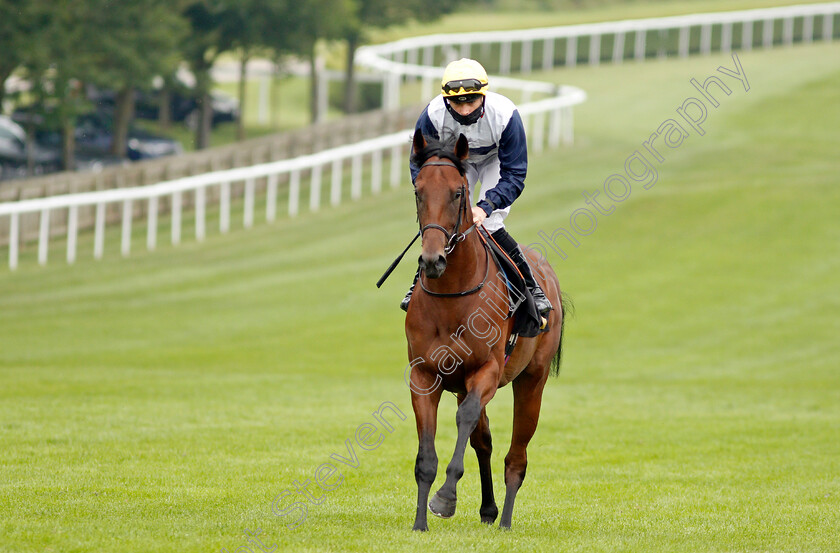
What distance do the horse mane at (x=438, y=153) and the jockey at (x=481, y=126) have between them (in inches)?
10.1

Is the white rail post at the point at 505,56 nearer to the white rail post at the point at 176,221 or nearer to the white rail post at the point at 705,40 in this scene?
the white rail post at the point at 705,40

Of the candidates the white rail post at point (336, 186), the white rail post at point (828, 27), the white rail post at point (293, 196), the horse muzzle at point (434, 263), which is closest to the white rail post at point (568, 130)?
the white rail post at point (336, 186)

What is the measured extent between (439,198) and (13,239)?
14681 millimetres

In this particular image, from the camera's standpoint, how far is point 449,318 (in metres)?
6.38

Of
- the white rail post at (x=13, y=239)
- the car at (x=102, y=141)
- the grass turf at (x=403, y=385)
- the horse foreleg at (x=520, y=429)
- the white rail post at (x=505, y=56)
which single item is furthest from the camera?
the white rail post at (x=505, y=56)

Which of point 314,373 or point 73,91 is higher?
point 73,91

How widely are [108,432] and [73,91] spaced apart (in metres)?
20.2

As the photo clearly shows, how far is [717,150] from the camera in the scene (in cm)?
3134

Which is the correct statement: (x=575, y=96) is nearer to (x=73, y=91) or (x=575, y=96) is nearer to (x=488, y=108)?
(x=73, y=91)

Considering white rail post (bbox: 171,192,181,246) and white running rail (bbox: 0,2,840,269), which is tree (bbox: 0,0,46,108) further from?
white rail post (bbox: 171,192,181,246)

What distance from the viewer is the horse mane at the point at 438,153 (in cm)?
626

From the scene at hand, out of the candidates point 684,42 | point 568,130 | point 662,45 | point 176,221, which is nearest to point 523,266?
point 176,221

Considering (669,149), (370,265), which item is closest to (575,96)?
(669,149)

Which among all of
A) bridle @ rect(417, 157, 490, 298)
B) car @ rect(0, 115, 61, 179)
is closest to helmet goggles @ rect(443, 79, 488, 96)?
bridle @ rect(417, 157, 490, 298)
